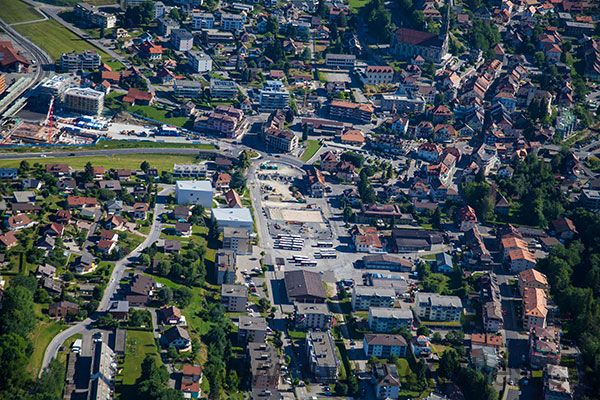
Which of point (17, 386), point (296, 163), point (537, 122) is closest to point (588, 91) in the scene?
point (537, 122)

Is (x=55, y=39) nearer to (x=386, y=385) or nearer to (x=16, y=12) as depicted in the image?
(x=16, y=12)

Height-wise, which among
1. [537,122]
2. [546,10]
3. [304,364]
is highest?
[546,10]

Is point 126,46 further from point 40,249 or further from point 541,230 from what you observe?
point 541,230

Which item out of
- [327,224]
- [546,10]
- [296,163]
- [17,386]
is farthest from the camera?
[546,10]

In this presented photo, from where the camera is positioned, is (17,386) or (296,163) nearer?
(17,386)

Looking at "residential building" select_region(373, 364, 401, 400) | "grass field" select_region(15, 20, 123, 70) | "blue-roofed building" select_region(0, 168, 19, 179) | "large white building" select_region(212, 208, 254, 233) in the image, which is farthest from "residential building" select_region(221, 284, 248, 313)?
"grass field" select_region(15, 20, 123, 70)

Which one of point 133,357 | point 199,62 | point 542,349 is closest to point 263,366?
point 133,357
